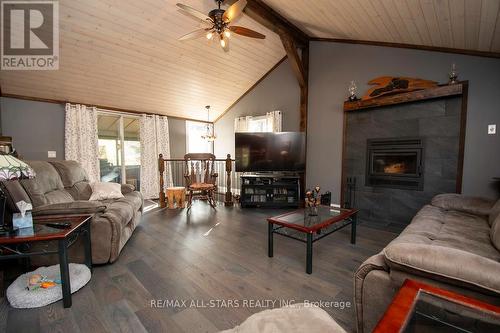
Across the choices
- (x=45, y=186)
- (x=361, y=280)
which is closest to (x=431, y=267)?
(x=361, y=280)

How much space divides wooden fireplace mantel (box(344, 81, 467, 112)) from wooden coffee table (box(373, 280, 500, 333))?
3.15m

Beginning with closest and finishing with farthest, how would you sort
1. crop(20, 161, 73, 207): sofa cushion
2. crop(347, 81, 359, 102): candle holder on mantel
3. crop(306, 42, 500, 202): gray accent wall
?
crop(20, 161, 73, 207): sofa cushion, crop(306, 42, 500, 202): gray accent wall, crop(347, 81, 359, 102): candle holder on mantel

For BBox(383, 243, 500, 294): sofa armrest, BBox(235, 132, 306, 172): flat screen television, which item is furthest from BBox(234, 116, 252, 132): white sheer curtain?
BBox(383, 243, 500, 294): sofa armrest

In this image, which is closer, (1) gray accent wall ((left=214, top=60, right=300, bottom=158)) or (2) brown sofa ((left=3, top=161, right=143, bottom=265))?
(2) brown sofa ((left=3, top=161, right=143, bottom=265))

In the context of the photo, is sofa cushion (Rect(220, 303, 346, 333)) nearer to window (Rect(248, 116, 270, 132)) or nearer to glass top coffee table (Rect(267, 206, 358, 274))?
glass top coffee table (Rect(267, 206, 358, 274))

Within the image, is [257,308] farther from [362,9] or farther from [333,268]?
[362,9]

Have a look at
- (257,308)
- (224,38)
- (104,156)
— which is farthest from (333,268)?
(104,156)

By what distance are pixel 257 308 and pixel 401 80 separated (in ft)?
12.1

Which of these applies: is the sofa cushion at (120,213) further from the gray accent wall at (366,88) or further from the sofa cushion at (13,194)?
the gray accent wall at (366,88)

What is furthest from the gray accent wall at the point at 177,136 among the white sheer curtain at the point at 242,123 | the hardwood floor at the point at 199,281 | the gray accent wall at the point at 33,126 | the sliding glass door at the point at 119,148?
the hardwood floor at the point at 199,281

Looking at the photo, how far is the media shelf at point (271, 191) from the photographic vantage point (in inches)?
173

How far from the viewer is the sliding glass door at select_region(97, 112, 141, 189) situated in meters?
5.01

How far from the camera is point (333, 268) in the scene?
2.08m

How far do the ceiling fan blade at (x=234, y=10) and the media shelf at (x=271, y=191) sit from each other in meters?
2.82
